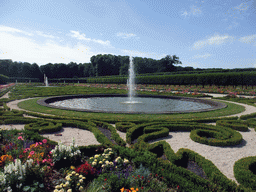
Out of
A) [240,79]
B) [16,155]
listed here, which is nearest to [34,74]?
[240,79]

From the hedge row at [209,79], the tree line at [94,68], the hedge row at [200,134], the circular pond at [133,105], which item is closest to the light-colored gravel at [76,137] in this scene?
the hedge row at [200,134]

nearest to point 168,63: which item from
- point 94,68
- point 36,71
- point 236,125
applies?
point 94,68

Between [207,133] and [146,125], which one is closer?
[207,133]

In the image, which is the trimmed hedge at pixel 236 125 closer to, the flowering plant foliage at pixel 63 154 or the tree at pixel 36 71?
the flowering plant foliage at pixel 63 154

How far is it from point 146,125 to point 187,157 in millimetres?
2092

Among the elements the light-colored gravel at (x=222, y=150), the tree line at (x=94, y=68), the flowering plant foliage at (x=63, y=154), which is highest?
the tree line at (x=94, y=68)

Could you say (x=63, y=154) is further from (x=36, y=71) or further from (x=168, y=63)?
(x=36, y=71)

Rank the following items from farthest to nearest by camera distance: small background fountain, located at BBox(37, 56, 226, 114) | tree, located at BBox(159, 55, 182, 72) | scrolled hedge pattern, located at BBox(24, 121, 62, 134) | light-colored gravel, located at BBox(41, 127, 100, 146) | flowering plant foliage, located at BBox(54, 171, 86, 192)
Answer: tree, located at BBox(159, 55, 182, 72) < small background fountain, located at BBox(37, 56, 226, 114) < scrolled hedge pattern, located at BBox(24, 121, 62, 134) < light-colored gravel, located at BBox(41, 127, 100, 146) < flowering plant foliage, located at BBox(54, 171, 86, 192)

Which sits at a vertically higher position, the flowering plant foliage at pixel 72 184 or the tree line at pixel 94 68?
the tree line at pixel 94 68

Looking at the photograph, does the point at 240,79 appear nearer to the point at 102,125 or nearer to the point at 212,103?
the point at 212,103

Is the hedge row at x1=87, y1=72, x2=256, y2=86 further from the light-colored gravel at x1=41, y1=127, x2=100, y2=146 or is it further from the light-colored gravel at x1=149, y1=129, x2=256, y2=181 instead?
the light-colored gravel at x1=41, y1=127, x2=100, y2=146

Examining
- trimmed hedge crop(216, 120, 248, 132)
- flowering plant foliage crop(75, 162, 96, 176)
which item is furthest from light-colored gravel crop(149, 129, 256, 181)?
flowering plant foliage crop(75, 162, 96, 176)

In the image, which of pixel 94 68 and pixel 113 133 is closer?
pixel 113 133

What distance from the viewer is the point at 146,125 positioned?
18.9ft
